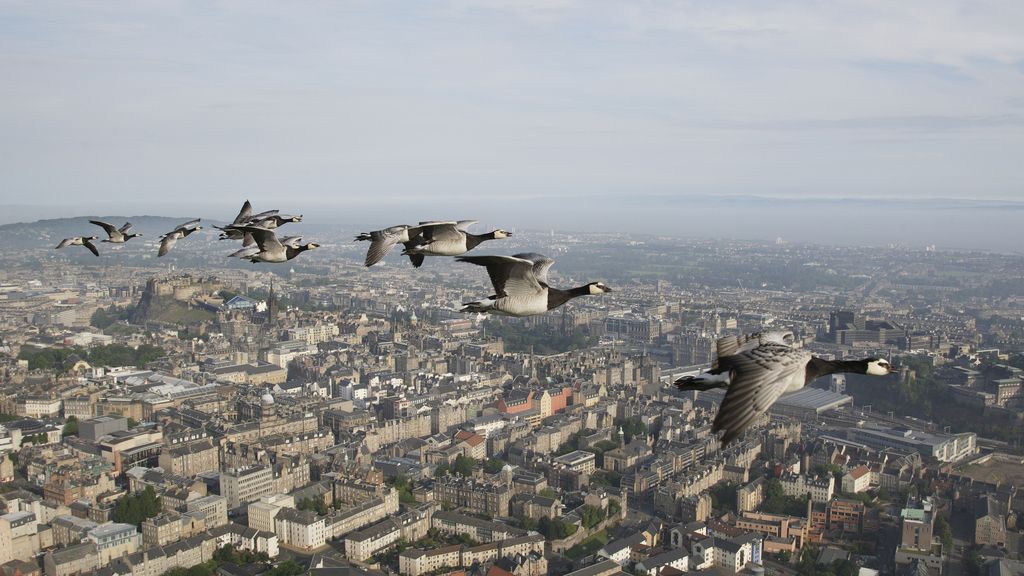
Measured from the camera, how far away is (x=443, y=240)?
531cm

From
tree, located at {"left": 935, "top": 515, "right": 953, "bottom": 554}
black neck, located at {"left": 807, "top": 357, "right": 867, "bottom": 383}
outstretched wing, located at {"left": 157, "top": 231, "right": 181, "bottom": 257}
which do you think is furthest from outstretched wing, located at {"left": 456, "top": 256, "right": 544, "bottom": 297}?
tree, located at {"left": 935, "top": 515, "right": 953, "bottom": 554}

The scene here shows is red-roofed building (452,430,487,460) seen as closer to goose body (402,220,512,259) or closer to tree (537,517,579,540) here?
tree (537,517,579,540)

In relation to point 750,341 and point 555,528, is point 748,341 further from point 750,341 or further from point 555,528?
point 555,528

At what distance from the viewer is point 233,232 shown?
6039 millimetres

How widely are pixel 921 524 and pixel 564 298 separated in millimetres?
13149

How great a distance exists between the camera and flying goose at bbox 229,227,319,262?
18.7ft

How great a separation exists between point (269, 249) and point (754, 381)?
3.71 m

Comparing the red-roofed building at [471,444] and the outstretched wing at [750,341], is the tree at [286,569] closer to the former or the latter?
the red-roofed building at [471,444]

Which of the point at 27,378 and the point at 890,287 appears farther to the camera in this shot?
the point at 890,287

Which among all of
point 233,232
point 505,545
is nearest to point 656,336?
point 505,545

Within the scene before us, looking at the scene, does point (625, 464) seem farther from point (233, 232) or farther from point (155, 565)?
point (233, 232)

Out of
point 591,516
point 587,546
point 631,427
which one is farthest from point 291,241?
point 631,427

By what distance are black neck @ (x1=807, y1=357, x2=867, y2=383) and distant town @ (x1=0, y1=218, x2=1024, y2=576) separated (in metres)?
10.5

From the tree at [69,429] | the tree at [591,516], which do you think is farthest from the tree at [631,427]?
the tree at [69,429]
